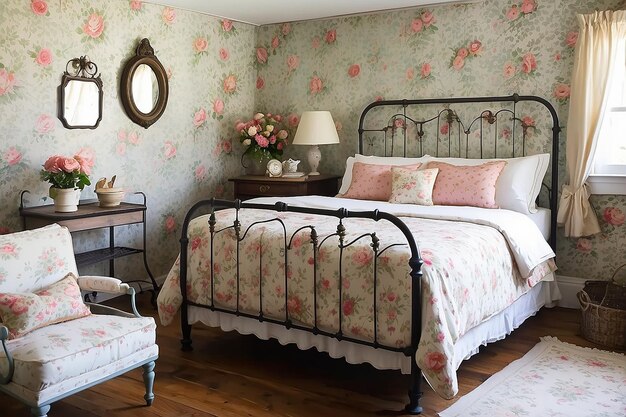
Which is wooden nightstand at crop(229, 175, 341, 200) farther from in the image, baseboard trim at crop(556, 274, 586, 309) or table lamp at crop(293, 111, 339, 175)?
baseboard trim at crop(556, 274, 586, 309)

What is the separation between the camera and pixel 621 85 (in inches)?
166

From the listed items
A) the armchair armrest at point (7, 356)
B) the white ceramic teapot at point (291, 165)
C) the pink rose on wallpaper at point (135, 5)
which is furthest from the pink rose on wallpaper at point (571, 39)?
the armchair armrest at point (7, 356)

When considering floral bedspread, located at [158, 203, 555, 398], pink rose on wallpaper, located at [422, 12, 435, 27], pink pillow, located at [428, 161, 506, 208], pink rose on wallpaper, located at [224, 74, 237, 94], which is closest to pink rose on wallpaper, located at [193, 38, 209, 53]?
pink rose on wallpaper, located at [224, 74, 237, 94]

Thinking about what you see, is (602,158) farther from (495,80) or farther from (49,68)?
(49,68)

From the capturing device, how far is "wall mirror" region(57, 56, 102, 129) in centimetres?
412

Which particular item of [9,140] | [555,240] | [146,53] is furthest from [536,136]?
[9,140]

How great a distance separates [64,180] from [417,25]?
2.83 meters

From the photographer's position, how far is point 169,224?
5043 mm

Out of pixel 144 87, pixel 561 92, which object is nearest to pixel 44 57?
pixel 144 87

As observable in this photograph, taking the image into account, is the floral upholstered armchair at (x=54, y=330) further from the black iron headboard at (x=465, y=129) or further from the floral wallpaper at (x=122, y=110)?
the black iron headboard at (x=465, y=129)

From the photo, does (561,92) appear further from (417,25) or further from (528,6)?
(417,25)

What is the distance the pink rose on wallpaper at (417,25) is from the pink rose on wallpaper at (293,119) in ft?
4.21

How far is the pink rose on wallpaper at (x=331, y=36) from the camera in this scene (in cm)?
535

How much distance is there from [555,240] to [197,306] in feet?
8.09
